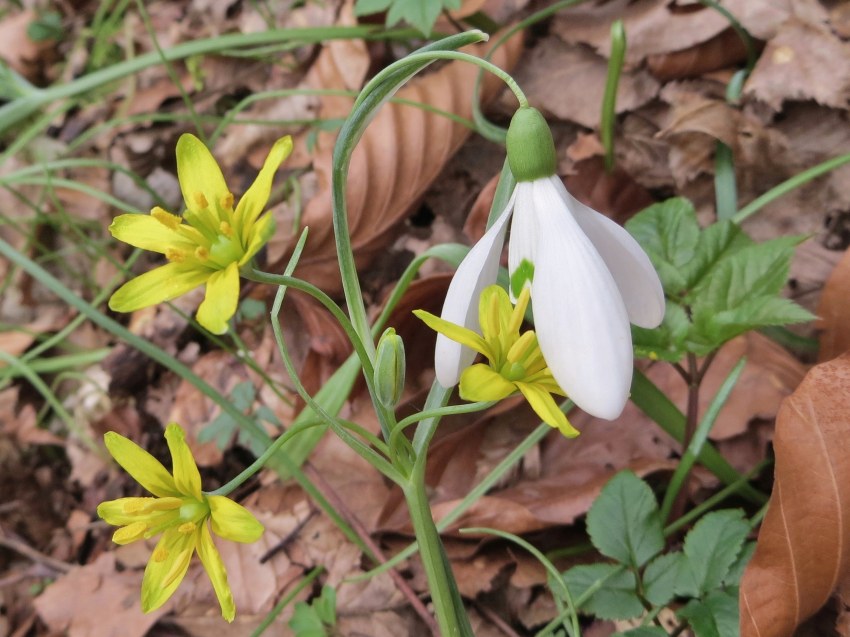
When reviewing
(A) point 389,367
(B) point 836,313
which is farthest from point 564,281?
(B) point 836,313

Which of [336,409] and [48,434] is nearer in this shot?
[336,409]

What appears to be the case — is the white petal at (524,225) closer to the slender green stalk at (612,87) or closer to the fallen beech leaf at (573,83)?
the slender green stalk at (612,87)

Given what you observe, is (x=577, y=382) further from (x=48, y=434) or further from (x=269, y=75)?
(x=269, y=75)

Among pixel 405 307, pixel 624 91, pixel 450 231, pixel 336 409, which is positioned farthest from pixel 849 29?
pixel 336 409

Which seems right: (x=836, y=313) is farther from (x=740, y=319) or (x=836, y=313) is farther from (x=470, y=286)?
(x=470, y=286)

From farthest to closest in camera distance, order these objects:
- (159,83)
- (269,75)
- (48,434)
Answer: (159,83), (269,75), (48,434)

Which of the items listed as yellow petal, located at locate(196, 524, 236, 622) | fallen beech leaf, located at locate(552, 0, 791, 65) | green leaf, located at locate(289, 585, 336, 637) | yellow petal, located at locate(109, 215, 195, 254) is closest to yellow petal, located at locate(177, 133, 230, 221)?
yellow petal, located at locate(109, 215, 195, 254)
